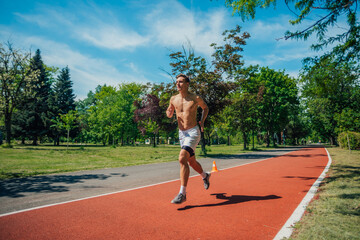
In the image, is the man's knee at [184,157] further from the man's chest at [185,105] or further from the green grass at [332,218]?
the green grass at [332,218]

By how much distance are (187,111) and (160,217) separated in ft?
6.78

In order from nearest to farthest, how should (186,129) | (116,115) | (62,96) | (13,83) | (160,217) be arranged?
(160,217), (186,129), (13,83), (62,96), (116,115)

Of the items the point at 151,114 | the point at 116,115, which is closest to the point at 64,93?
the point at 116,115

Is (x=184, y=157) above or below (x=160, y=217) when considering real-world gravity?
above

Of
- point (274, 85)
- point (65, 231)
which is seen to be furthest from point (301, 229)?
Answer: point (274, 85)

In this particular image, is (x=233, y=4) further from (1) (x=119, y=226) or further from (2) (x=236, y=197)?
(1) (x=119, y=226)

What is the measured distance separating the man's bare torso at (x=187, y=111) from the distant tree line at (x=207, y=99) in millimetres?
4352

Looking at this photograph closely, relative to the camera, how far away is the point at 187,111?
398 centimetres

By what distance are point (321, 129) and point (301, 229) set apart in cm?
5060

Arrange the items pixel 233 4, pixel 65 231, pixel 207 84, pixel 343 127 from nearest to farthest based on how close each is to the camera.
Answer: pixel 65 231, pixel 233 4, pixel 207 84, pixel 343 127

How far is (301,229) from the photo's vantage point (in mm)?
2451

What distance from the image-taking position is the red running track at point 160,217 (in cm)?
251

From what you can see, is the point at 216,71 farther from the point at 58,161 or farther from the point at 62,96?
the point at 62,96

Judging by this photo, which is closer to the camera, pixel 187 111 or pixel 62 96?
pixel 187 111
